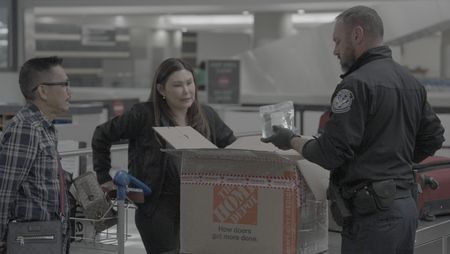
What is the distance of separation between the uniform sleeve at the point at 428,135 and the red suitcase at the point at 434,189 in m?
0.74

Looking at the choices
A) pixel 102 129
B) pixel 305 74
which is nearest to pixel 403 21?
pixel 305 74

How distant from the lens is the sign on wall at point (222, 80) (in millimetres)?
10422

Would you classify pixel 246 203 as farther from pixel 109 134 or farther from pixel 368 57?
pixel 109 134

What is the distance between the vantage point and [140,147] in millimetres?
3406

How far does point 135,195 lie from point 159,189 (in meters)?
0.20

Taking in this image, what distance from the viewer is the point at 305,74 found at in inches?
439

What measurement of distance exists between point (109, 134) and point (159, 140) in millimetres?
226

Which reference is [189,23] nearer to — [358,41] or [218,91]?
[218,91]

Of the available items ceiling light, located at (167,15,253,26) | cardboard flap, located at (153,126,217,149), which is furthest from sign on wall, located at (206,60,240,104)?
cardboard flap, located at (153,126,217,149)

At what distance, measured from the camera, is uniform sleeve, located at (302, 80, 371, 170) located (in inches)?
104

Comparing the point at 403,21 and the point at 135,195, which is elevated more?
the point at 403,21

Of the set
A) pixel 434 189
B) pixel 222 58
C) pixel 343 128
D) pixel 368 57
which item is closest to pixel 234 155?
pixel 343 128

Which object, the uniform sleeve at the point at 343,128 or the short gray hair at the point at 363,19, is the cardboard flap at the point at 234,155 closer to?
the uniform sleeve at the point at 343,128

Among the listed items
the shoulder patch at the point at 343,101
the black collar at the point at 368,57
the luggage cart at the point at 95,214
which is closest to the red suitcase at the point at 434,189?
the black collar at the point at 368,57
